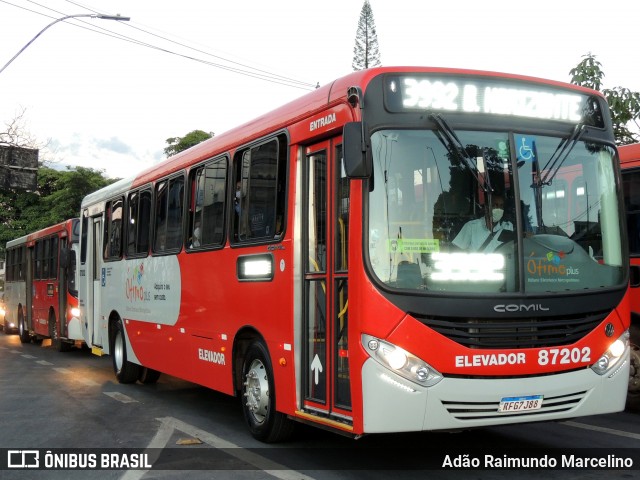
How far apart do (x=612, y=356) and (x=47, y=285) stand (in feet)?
57.5

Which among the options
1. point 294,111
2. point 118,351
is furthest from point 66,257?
point 294,111

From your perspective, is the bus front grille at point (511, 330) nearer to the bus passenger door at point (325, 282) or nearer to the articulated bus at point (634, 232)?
the bus passenger door at point (325, 282)

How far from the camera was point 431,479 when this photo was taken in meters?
6.22

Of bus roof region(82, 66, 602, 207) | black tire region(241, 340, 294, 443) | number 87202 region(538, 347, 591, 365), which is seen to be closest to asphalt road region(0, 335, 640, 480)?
black tire region(241, 340, 294, 443)

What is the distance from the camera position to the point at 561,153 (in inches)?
255

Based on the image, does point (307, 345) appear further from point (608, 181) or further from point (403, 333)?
point (608, 181)

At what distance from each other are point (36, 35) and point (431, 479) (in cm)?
1473

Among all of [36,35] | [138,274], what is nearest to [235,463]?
[138,274]

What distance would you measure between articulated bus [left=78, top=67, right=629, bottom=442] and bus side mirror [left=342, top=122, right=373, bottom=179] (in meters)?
0.01

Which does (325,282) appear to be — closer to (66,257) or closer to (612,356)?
(612,356)

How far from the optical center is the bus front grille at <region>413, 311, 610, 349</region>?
229 inches

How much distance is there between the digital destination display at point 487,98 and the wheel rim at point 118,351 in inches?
324

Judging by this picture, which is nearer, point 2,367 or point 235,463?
point 235,463

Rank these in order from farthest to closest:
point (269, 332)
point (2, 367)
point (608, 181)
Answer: point (2, 367) < point (269, 332) < point (608, 181)
